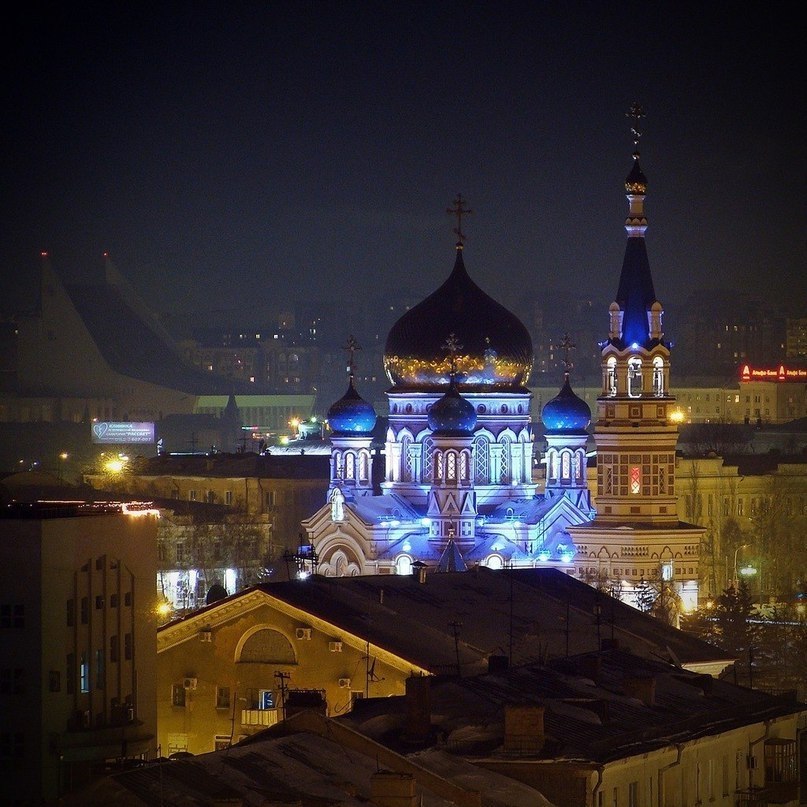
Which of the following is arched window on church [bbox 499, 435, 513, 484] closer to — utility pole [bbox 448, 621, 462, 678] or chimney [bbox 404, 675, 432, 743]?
utility pole [bbox 448, 621, 462, 678]

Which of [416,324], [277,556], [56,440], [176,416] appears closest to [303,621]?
[416,324]

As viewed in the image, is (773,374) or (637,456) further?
(773,374)

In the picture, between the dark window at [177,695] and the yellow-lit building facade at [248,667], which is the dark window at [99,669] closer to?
the yellow-lit building facade at [248,667]

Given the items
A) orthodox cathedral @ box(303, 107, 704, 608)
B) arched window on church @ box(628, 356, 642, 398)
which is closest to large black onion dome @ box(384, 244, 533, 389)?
orthodox cathedral @ box(303, 107, 704, 608)

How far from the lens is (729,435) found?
130 m

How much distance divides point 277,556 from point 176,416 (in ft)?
187

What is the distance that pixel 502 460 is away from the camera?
8481 cm

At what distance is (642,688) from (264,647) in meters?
7.31

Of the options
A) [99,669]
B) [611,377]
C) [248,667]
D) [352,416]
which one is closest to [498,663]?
[248,667]

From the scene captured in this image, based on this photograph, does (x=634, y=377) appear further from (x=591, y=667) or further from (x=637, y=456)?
(x=591, y=667)

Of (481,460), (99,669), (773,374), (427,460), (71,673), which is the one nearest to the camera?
(71,673)

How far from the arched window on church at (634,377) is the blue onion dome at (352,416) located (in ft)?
24.8

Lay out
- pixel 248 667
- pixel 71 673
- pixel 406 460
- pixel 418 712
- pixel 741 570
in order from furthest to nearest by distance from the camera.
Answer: pixel 741 570 → pixel 406 460 → pixel 248 667 → pixel 71 673 → pixel 418 712

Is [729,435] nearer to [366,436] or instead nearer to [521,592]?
[366,436]
